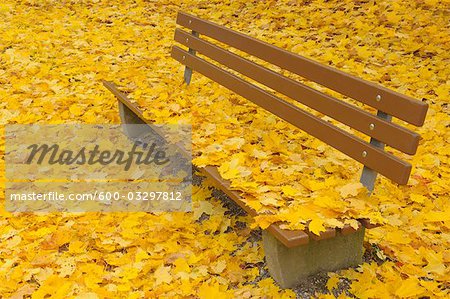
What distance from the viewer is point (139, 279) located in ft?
8.93

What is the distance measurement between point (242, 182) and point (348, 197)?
0.54m

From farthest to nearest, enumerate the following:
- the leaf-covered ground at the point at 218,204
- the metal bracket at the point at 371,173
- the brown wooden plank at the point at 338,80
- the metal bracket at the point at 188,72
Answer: the metal bracket at the point at 188,72 → the leaf-covered ground at the point at 218,204 → the metal bracket at the point at 371,173 → the brown wooden plank at the point at 338,80

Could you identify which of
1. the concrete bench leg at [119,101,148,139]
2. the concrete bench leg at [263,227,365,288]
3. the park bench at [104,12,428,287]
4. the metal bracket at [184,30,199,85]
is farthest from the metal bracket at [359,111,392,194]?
the concrete bench leg at [119,101,148,139]

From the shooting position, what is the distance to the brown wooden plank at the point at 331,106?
2.30 metres

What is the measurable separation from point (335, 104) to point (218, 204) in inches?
43.6

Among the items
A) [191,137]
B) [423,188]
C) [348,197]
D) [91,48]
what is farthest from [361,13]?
[348,197]

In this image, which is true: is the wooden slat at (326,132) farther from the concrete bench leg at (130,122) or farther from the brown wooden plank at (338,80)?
the concrete bench leg at (130,122)

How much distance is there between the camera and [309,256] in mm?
2541

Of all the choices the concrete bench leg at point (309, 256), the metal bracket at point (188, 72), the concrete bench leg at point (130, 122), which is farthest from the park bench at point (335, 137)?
the concrete bench leg at point (130, 122)

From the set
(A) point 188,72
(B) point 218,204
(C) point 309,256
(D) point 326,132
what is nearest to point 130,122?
(A) point 188,72

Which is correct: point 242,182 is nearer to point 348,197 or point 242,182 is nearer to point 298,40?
point 348,197

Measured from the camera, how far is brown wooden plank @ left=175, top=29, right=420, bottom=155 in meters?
2.30

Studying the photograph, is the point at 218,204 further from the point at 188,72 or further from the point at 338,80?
the point at 188,72

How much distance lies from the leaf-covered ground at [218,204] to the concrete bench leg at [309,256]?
0.07 meters
